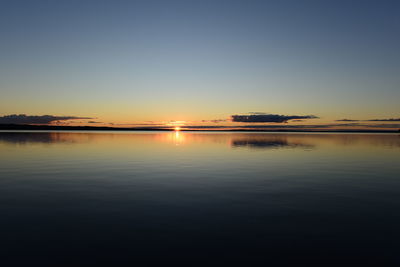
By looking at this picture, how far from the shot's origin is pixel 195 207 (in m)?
14.1

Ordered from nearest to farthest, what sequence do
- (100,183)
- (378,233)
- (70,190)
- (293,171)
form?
1. (378,233)
2. (70,190)
3. (100,183)
4. (293,171)

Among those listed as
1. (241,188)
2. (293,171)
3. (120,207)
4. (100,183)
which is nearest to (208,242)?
(120,207)

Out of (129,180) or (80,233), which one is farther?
(129,180)

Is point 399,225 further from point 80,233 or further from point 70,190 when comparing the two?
point 70,190

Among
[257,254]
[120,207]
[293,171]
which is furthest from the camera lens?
[293,171]

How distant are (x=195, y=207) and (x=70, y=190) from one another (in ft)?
27.5

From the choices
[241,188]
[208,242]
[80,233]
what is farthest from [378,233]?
[80,233]

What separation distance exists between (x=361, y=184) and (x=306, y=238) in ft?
42.7

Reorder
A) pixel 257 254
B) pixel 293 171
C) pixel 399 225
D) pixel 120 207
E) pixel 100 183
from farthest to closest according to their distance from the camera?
pixel 293 171, pixel 100 183, pixel 120 207, pixel 399 225, pixel 257 254

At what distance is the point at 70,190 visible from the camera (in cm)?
1761

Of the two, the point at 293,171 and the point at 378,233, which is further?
the point at 293,171

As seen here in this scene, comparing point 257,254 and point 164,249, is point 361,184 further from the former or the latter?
point 164,249

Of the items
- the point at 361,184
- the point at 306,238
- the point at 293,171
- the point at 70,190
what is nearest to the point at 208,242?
the point at 306,238

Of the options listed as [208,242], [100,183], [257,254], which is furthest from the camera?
[100,183]
